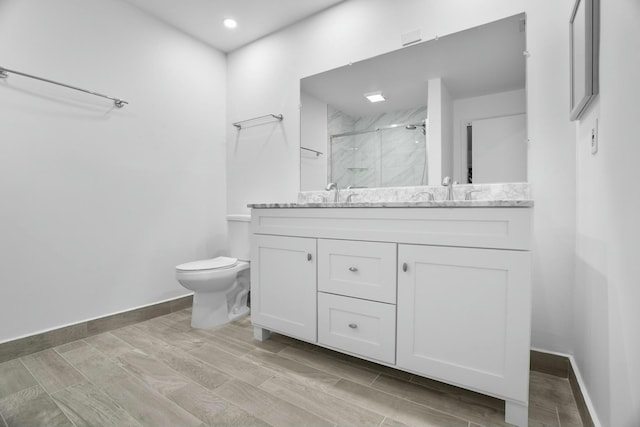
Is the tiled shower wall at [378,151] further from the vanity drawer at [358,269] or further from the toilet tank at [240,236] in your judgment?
the toilet tank at [240,236]

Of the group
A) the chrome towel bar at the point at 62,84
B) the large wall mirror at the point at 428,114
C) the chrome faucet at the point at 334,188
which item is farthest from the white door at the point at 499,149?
the chrome towel bar at the point at 62,84

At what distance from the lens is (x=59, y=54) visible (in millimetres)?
1915

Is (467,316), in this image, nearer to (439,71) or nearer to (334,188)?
(334,188)

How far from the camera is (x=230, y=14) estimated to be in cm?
239

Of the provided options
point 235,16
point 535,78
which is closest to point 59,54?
point 235,16

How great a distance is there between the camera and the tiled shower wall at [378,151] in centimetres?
193

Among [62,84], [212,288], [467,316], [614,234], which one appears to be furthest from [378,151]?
[62,84]

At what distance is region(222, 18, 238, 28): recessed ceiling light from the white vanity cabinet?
1710 mm

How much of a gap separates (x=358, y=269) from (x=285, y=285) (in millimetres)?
493

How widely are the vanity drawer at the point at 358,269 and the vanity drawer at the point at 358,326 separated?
0.05 m

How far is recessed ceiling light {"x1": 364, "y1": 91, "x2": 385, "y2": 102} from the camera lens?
2.10 meters

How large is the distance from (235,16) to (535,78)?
2141 millimetres

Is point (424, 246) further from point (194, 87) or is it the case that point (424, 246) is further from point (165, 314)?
point (194, 87)

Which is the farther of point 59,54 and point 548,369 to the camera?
point 59,54
